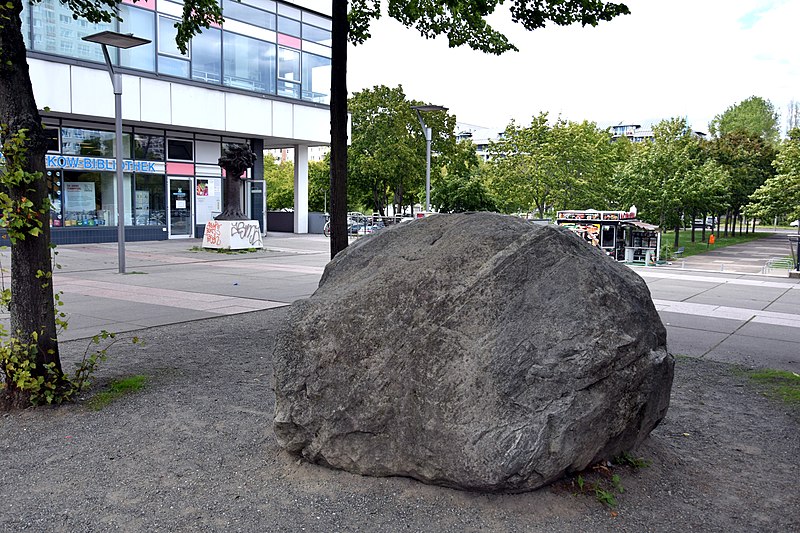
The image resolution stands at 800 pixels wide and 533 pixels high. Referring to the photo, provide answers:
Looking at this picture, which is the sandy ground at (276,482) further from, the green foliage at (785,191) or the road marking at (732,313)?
the green foliage at (785,191)

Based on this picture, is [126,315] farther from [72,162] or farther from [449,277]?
[72,162]

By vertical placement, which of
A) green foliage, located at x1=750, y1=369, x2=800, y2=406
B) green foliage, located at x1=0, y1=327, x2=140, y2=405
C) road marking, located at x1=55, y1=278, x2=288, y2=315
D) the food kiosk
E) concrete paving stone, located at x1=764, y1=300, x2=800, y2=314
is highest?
the food kiosk

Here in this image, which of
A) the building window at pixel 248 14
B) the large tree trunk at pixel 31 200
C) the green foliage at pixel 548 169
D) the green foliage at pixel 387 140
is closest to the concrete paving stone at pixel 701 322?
the large tree trunk at pixel 31 200

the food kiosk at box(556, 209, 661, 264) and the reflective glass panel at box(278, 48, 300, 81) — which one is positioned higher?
the reflective glass panel at box(278, 48, 300, 81)

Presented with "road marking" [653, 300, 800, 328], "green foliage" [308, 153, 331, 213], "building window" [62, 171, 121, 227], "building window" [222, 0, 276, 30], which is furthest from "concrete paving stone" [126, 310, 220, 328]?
"green foliage" [308, 153, 331, 213]

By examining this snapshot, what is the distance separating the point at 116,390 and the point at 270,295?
7184 mm

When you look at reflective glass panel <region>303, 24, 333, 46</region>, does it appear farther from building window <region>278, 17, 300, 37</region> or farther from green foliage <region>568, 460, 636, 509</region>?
green foliage <region>568, 460, 636, 509</region>

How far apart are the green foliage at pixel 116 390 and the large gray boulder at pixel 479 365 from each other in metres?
2.13

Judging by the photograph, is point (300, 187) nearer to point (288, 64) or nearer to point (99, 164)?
point (288, 64)

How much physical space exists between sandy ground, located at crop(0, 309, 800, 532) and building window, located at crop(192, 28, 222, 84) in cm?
2482

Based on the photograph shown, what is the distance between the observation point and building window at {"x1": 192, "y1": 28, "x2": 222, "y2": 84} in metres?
28.3

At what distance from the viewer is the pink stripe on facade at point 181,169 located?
2967 cm

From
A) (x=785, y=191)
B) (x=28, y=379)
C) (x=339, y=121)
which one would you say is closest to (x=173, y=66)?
(x=339, y=121)

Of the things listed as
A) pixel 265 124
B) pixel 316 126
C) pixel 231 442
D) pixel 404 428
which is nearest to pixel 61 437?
pixel 231 442
